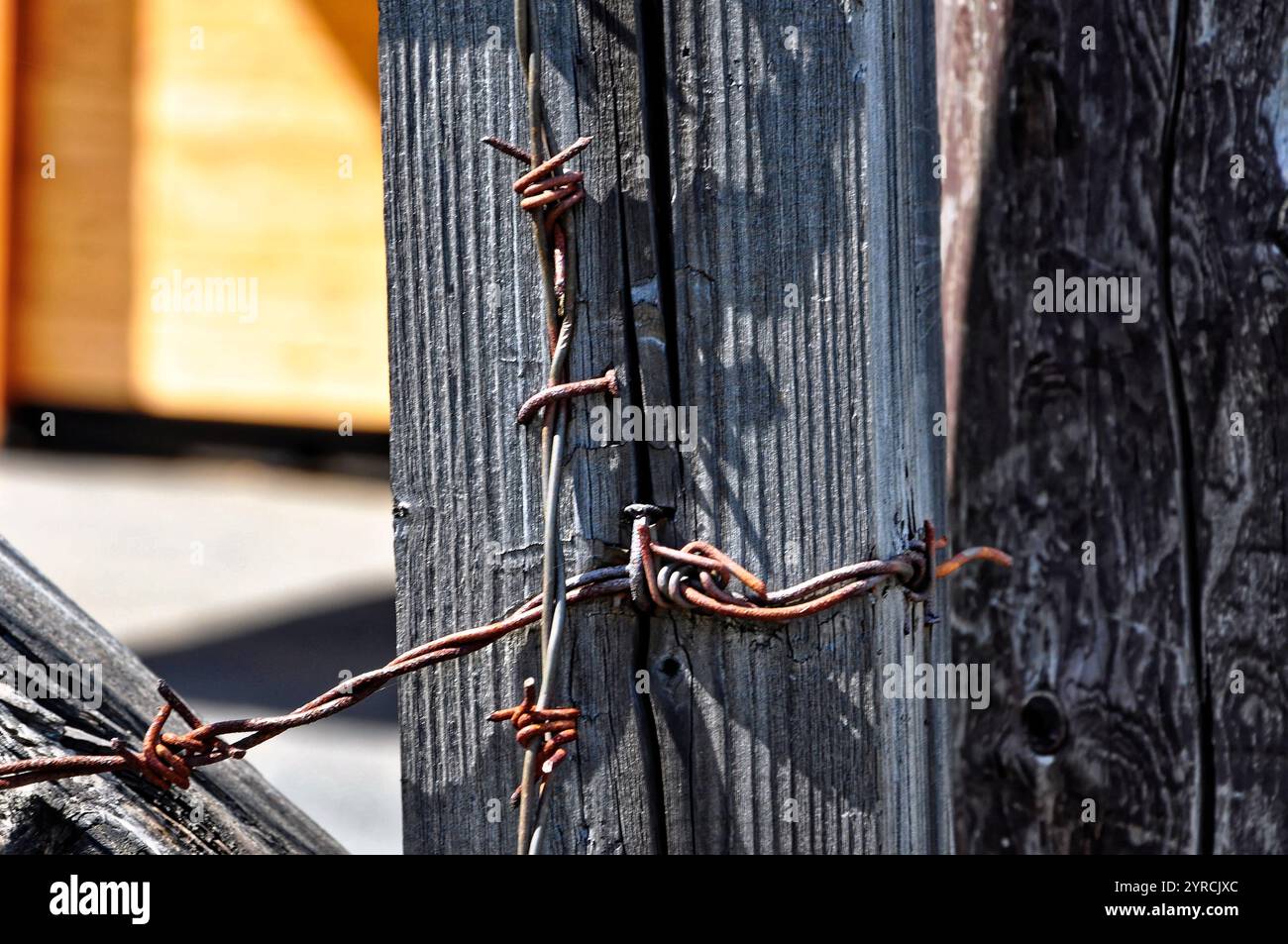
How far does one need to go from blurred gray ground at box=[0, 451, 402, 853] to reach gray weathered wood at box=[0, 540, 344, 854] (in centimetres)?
339

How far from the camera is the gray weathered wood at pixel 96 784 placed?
1.29m

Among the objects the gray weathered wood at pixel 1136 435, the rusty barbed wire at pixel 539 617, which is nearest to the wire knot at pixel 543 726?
the rusty barbed wire at pixel 539 617

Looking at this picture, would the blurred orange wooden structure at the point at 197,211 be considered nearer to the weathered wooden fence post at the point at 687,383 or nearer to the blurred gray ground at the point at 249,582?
the blurred gray ground at the point at 249,582

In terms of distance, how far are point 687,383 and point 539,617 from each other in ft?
0.84

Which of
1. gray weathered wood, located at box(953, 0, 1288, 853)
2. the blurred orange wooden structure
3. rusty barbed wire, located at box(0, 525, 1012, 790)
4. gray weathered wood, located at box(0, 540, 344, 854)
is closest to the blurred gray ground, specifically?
the blurred orange wooden structure

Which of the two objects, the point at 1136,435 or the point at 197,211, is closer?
the point at 1136,435

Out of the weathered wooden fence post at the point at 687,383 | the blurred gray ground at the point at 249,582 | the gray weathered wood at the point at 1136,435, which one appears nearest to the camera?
the weathered wooden fence post at the point at 687,383

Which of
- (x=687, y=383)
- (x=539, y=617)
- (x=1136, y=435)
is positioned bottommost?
(x=539, y=617)

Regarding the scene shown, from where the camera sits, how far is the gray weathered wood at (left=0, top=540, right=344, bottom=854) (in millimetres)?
1294

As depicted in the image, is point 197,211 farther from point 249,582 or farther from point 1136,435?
point 1136,435

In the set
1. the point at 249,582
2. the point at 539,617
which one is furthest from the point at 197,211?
the point at 539,617

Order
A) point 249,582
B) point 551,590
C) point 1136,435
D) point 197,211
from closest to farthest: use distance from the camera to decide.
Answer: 1. point 551,590
2. point 1136,435
3. point 197,211
4. point 249,582

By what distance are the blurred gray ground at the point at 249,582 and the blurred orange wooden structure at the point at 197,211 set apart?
90 cm

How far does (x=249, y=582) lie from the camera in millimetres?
7582
